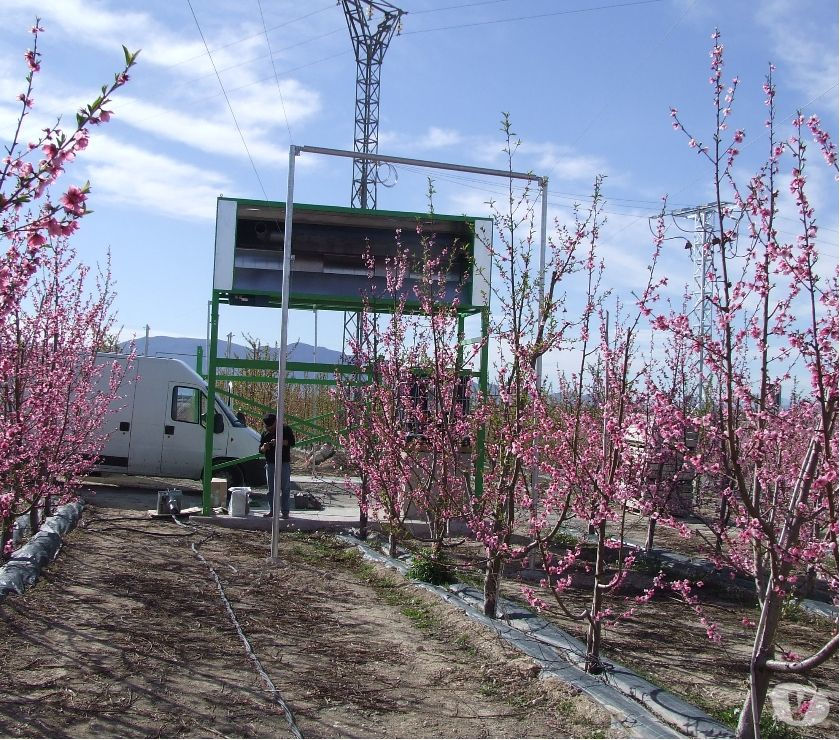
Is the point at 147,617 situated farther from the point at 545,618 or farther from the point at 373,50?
the point at 373,50

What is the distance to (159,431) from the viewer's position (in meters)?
15.9

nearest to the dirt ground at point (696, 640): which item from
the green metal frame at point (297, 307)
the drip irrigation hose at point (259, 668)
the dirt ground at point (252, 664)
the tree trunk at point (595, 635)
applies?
the tree trunk at point (595, 635)

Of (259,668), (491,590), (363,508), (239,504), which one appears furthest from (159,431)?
(259,668)

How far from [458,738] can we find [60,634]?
279 cm

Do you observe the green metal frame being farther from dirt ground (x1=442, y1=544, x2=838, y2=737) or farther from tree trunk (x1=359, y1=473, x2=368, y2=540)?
dirt ground (x1=442, y1=544, x2=838, y2=737)

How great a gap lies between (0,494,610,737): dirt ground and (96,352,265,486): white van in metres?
7.67

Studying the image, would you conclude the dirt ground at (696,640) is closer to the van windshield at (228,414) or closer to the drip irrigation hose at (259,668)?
the drip irrigation hose at (259,668)

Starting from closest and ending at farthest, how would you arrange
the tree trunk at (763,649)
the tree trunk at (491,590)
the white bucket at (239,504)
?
the tree trunk at (763,649) → the tree trunk at (491,590) → the white bucket at (239,504)

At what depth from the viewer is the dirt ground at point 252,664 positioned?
425 cm

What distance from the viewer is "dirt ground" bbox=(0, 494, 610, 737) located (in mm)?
4246

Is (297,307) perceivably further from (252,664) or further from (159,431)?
(252,664)

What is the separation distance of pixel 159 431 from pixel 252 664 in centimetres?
1141

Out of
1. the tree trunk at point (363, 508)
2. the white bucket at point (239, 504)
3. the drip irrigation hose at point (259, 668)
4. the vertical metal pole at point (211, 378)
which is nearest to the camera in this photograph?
the drip irrigation hose at point (259, 668)

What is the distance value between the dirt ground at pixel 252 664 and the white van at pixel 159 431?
7.67m
